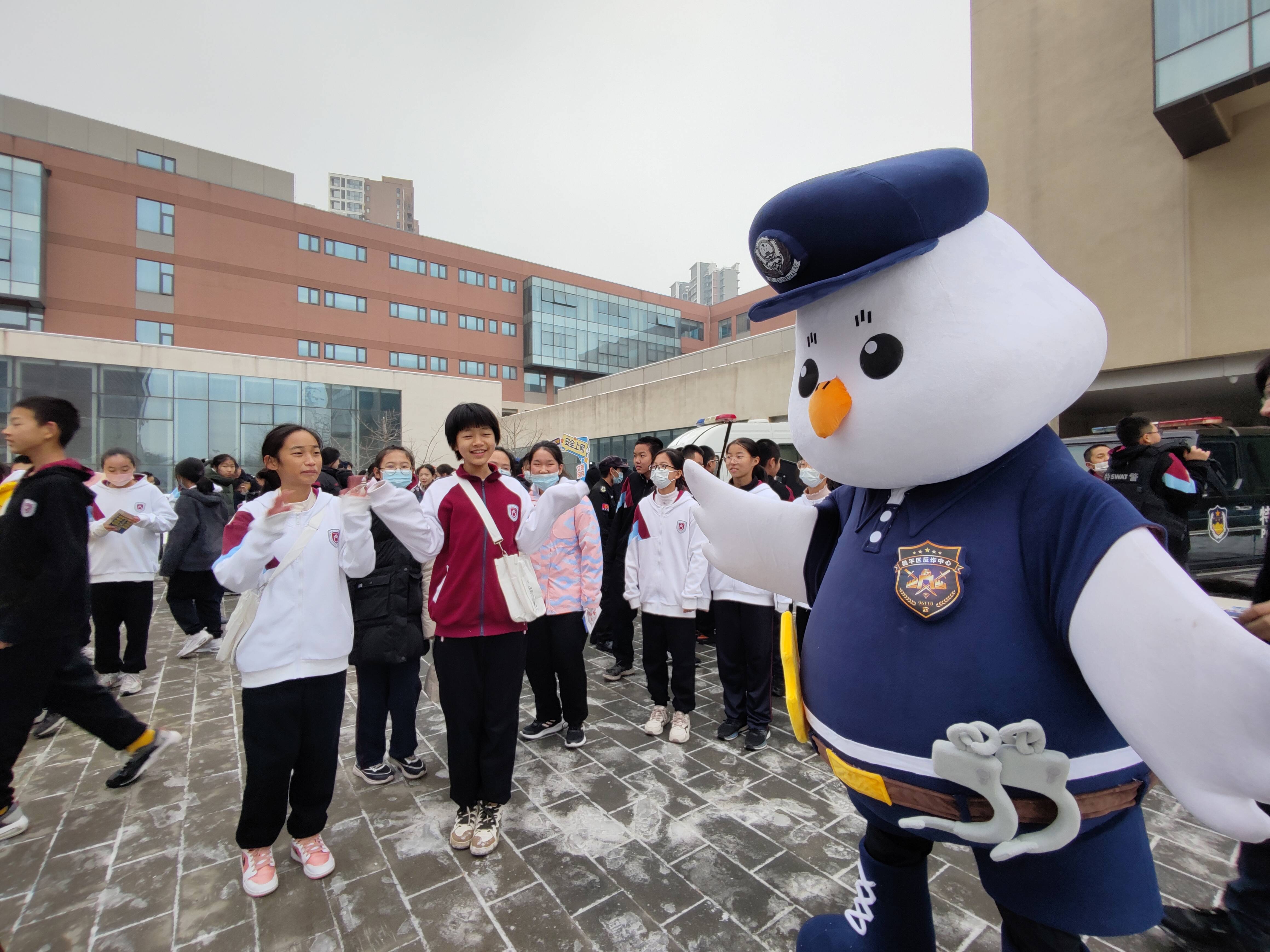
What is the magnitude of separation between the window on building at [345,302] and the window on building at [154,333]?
7.84 m

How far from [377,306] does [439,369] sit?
534 cm

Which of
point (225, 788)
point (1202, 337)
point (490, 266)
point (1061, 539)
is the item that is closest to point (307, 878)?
point (225, 788)

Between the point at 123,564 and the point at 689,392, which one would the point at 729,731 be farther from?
the point at 689,392

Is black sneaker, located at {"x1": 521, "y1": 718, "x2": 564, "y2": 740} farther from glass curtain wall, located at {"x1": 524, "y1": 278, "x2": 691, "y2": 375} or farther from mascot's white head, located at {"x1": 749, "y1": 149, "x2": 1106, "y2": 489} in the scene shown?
glass curtain wall, located at {"x1": 524, "y1": 278, "x2": 691, "y2": 375}

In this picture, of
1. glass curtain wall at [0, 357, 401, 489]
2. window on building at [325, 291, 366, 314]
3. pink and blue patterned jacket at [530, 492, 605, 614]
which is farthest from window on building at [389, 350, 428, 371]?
pink and blue patterned jacket at [530, 492, 605, 614]

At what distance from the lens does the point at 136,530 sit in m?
4.88

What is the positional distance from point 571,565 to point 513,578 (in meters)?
1.24

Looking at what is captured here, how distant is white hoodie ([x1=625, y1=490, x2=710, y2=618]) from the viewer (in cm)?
405

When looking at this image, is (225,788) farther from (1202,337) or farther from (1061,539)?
(1202,337)

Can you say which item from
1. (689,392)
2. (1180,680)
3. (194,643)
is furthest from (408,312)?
(1180,680)

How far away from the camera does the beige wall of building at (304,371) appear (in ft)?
66.8

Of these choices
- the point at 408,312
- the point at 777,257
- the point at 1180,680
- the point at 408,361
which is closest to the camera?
the point at 1180,680

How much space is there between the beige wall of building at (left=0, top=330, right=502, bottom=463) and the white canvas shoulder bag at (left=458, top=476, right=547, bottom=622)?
16655 millimetres

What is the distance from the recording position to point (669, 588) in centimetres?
412
